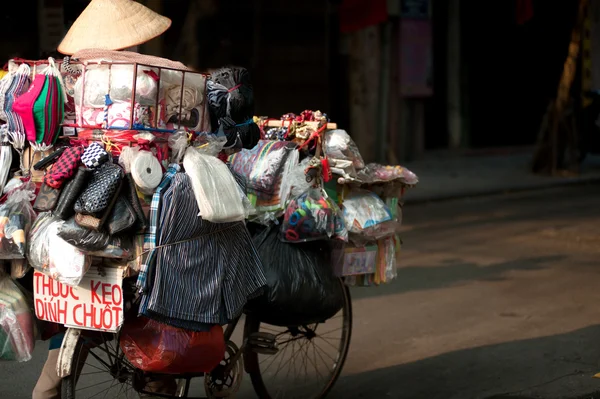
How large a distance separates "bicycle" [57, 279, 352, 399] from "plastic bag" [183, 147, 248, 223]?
706 mm

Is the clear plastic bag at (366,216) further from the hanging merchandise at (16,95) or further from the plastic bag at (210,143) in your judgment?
the hanging merchandise at (16,95)

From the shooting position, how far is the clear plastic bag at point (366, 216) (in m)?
4.97

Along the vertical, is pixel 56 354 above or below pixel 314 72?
below

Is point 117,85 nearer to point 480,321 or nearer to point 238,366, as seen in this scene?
point 238,366

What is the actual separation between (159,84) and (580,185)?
14.6 meters

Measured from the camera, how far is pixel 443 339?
6660 millimetres

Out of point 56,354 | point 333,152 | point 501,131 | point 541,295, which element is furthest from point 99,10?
point 501,131

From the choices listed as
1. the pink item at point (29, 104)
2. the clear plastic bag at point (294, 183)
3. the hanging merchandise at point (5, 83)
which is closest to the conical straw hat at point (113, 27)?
the hanging merchandise at point (5, 83)

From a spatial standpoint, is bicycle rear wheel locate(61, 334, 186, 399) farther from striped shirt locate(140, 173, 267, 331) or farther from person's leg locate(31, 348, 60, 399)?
striped shirt locate(140, 173, 267, 331)

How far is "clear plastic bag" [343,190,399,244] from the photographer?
16.3ft

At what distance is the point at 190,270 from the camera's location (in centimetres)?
399

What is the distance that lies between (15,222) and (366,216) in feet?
5.99

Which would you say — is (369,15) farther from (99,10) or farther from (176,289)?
(176,289)

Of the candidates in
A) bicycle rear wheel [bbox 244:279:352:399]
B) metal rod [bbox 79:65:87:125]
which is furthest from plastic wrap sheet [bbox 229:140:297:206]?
metal rod [bbox 79:65:87:125]
